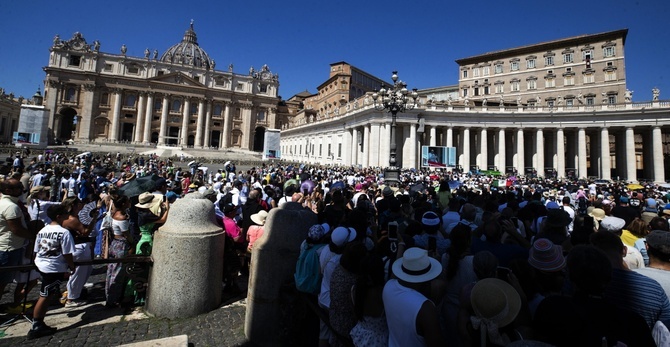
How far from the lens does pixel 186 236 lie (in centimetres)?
410

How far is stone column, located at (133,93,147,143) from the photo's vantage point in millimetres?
63469

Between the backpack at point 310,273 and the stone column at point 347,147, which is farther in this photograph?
the stone column at point 347,147

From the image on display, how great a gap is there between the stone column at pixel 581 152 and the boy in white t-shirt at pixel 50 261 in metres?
46.3

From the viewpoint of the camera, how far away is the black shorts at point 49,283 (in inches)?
151

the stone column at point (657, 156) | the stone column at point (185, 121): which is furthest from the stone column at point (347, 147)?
the stone column at point (185, 121)

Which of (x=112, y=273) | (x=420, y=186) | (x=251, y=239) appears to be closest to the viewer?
(x=112, y=273)

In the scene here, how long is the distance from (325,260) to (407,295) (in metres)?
1.21

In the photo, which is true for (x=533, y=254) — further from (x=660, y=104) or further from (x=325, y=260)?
(x=660, y=104)

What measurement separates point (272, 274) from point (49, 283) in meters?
2.86

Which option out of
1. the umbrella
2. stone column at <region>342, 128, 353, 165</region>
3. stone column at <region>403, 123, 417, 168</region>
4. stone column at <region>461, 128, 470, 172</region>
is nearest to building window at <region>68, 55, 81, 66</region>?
stone column at <region>342, 128, 353, 165</region>

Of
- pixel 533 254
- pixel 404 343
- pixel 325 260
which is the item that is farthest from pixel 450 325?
pixel 325 260

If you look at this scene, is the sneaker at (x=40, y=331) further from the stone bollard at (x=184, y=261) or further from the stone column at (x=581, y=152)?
the stone column at (x=581, y=152)

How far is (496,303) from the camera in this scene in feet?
5.80

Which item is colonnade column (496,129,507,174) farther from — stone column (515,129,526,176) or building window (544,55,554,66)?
building window (544,55,554,66)
